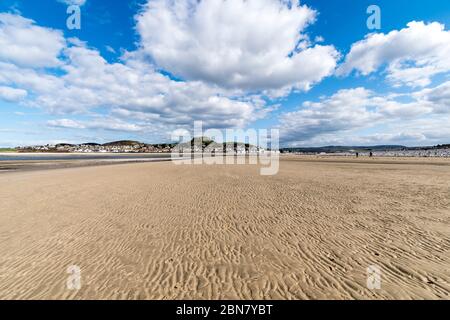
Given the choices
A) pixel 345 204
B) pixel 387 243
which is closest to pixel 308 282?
pixel 387 243

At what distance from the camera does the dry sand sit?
14.7ft

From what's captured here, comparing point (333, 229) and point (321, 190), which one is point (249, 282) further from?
point (321, 190)

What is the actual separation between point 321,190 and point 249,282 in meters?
12.0

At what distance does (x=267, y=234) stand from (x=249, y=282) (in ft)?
9.17

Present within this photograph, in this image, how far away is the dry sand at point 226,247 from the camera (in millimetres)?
4488

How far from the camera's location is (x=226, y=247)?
6.38 metres

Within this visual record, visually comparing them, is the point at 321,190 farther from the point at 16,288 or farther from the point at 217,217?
the point at 16,288
